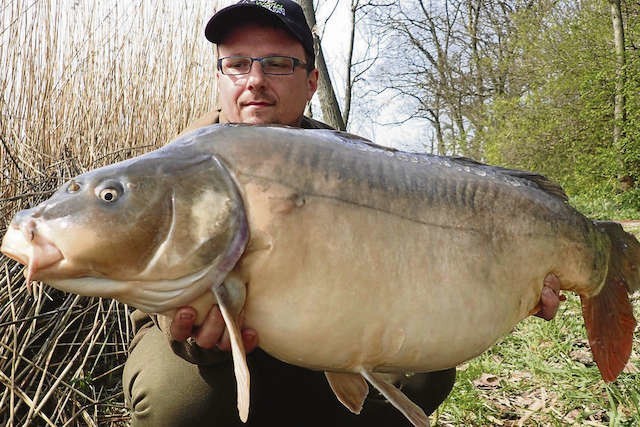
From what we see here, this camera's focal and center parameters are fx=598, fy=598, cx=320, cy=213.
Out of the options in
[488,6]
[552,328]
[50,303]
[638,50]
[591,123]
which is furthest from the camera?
[488,6]

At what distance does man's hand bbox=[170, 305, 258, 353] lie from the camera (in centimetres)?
121

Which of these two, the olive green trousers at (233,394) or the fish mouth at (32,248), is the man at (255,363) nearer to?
the olive green trousers at (233,394)

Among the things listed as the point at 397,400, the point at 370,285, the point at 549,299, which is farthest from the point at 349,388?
the point at 549,299

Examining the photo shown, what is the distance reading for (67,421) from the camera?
6.95 feet

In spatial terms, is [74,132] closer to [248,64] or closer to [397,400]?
[248,64]

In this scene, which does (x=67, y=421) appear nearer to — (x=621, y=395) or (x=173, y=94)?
(x=621, y=395)

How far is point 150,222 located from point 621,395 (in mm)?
1659

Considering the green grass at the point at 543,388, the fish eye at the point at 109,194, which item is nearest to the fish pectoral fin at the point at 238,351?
the fish eye at the point at 109,194

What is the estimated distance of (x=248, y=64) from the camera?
2078mm

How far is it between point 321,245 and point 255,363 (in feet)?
2.53

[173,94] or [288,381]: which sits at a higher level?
[173,94]

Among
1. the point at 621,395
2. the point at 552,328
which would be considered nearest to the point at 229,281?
the point at 621,395

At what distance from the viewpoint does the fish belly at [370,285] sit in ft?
3.84

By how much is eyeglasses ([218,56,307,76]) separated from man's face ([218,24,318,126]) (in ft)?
0.05
